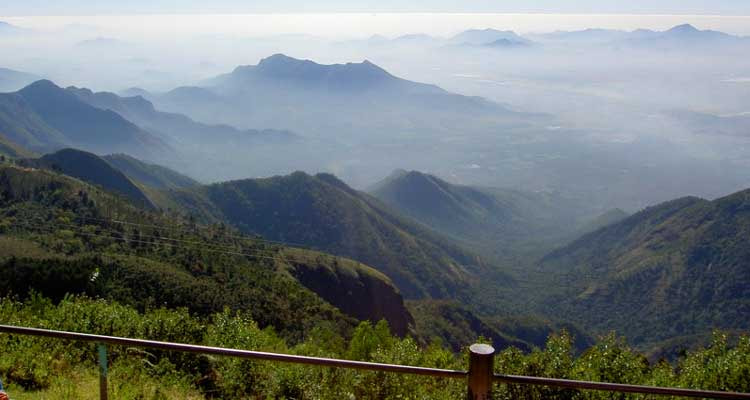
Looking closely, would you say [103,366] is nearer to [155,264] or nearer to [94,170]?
[155,264]

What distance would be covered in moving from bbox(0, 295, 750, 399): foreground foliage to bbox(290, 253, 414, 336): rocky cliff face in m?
74.1

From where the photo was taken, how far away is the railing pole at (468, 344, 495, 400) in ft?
20.4

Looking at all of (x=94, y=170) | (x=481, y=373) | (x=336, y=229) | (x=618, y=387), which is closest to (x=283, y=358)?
(x=481, y=373)

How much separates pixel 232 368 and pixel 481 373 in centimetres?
887

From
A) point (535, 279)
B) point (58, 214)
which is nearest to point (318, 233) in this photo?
point (535, 279)

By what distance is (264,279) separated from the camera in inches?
3022

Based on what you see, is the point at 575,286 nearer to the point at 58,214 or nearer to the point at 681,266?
the point at 681,266

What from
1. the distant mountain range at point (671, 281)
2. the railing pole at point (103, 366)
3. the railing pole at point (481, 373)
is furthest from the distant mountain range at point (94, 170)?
the railing pole at point (481, 373)

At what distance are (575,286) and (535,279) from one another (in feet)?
46.6

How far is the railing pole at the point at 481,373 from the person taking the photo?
6203mm

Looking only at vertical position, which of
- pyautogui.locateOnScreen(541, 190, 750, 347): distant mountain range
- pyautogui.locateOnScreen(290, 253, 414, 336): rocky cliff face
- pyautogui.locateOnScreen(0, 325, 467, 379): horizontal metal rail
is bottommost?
pyautogui.locateOnScreen(541, 190, 750, 347): distant mountain range

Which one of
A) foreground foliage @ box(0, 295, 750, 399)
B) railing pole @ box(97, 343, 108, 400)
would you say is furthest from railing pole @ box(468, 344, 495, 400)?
foreground foliage @ box(0, 295, 750, 399)

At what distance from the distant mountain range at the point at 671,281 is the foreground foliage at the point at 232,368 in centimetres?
13229

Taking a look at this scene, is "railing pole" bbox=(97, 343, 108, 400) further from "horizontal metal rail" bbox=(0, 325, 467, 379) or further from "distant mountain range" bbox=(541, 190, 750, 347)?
"distant mountain range" bbox=(541, 190, 750, 347)
